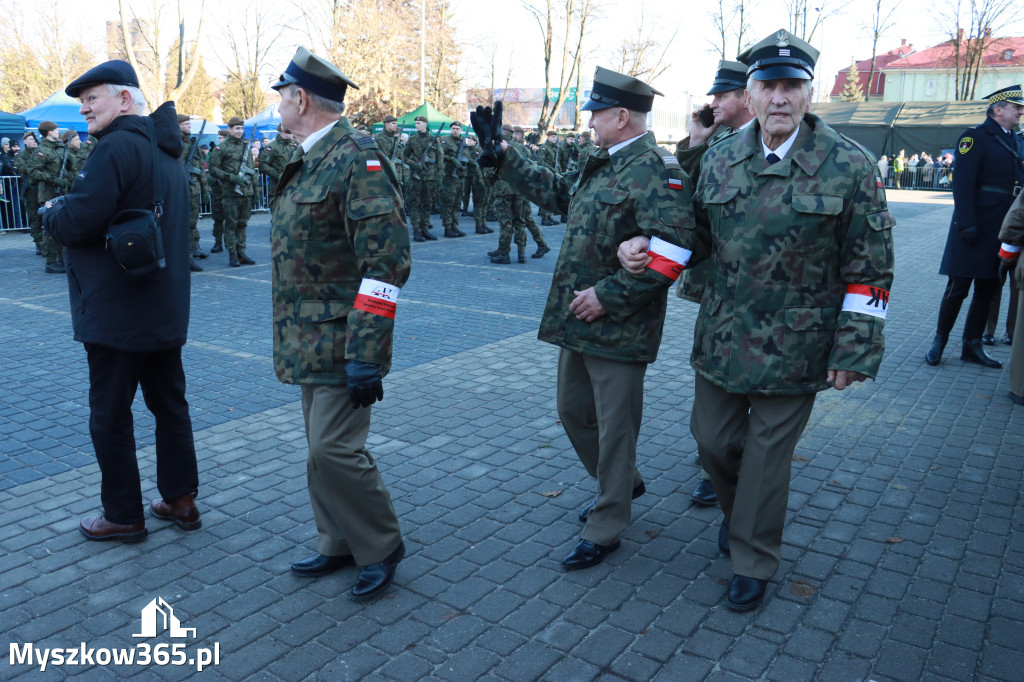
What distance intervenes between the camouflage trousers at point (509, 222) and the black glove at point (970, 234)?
262 inches

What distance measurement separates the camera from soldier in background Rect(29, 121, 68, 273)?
12242mm

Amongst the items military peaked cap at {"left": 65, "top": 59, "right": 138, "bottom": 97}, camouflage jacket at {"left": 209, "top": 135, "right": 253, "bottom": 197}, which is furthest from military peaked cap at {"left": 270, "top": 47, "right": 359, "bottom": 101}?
camouflage jacket at {"left": 209, "top": 135, "right": 253, "bottom": 197}

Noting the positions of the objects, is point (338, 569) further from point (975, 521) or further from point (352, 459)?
point (975, 521)

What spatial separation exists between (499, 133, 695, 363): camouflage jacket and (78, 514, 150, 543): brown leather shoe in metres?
2.09

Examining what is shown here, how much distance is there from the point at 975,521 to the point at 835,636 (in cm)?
154

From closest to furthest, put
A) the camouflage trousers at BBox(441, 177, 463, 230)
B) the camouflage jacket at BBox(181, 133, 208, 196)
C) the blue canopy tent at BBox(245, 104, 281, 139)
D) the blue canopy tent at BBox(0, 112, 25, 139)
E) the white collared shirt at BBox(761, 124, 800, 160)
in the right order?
the white collared shirt at BBox(761, 124, 800, 160) < the camouflage jacket at BBox(181, 133, 208, 196) < the camouflage trousers at BBox(441, 177, 463, 230) < the blue canopy tent at BBox(0, 112, 25, 139) < the blue canopy tent at BBox(245, 104, 281, 139)

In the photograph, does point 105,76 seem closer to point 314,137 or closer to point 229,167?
point 314,137

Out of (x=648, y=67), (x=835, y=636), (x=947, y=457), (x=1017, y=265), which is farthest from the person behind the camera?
(x=648, y=67)

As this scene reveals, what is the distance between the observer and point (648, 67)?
47719 millimetres

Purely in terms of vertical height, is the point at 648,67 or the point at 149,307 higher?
the point at 648,67

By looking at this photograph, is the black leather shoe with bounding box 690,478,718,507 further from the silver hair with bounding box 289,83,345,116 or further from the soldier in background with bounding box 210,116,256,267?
the soldier in background with bounding box 210,116,256,267

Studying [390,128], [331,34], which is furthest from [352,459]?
[331,34]

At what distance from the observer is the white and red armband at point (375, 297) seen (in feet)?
10.4

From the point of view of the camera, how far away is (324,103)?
11.0 ft
